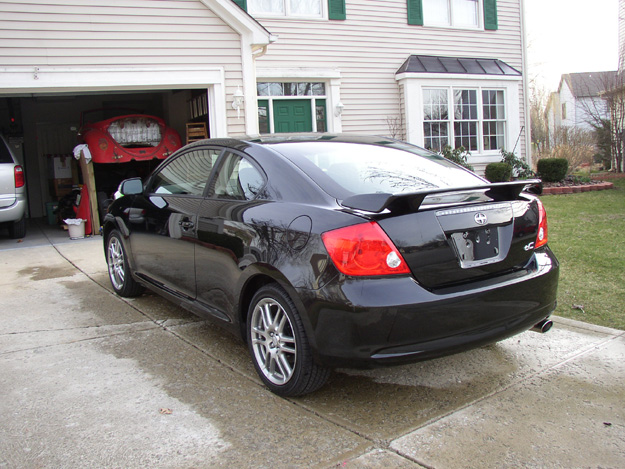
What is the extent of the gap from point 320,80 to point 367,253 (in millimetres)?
10842

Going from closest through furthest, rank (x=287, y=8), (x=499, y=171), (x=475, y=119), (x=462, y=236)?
(x=462, y=236) < (x=287, y=8) < (x=499, y=171) < (x=475, y=119)

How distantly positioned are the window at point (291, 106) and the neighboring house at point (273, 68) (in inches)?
1.0

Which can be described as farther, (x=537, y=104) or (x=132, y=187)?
(x=537, y=104)

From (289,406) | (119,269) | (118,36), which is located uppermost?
(118,36)

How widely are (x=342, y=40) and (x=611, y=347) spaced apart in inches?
426

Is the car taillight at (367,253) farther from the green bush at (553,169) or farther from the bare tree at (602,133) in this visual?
A: the bare tree at (602,133)

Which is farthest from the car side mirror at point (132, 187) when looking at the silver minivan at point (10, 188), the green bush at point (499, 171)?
the green bush at point (499, 171)

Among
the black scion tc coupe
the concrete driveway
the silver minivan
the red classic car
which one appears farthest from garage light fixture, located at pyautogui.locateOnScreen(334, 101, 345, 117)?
the concrete driveway

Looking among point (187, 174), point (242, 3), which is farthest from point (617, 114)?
point (187, 174)

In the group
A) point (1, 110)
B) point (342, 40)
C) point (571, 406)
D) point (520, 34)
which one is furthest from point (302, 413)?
point (520, 34)

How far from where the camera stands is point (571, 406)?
296 centimetres

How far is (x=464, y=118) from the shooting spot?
1468 cm

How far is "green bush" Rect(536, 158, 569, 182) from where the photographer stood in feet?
47.9

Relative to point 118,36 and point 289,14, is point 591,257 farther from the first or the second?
point 289,14
